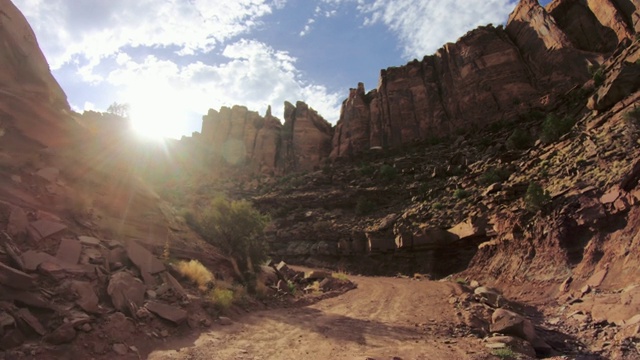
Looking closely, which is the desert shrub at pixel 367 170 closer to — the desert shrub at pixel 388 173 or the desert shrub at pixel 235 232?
the desert shrub at pixel 388 173

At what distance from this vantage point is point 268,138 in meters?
81.4

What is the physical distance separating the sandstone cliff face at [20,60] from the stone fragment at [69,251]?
23.4 ft

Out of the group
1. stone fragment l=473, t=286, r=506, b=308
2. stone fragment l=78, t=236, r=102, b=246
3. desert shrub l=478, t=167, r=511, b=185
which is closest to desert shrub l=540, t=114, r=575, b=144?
desert shrub l=478, t=167, r=511, b=185

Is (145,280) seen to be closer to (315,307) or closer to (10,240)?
(10,240)

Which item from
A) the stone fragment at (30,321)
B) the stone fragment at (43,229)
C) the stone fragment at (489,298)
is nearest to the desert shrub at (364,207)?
the stone fragment at (489,298)

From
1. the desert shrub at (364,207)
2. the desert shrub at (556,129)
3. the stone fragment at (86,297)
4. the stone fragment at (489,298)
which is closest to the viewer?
the stone fragment at (86,297)

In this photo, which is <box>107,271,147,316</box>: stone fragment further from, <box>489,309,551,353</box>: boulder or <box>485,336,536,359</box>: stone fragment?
<box>489,309,551,353</box>: boulder

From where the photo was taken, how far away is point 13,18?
48.4 feet

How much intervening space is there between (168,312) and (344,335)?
15.8 feet

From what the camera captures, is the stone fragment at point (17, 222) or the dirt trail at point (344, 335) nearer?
the dirt trail at point (344, 335)

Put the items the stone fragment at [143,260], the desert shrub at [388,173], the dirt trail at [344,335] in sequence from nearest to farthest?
the dirt trail at [344,335], the stone fragment at [143,260], the desert shrub at [388,173]

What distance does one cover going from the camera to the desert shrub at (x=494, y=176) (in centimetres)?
3053

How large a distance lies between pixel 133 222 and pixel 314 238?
26571mm

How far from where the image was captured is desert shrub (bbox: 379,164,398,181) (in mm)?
46656
